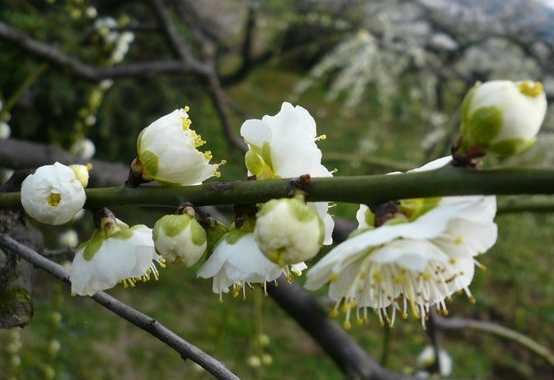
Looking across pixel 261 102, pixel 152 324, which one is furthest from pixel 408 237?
pixel 261 102

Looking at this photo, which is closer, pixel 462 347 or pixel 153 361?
pixel 153 361

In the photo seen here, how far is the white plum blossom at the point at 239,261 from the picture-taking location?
564 millimetres

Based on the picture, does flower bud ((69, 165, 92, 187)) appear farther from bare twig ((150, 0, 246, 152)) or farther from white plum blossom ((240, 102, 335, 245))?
bare twig ((150, 0, 246, 152))

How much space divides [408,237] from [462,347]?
2407mm

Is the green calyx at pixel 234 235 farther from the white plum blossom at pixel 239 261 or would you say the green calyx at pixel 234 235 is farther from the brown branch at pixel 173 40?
the brown branch at pixel 173 40

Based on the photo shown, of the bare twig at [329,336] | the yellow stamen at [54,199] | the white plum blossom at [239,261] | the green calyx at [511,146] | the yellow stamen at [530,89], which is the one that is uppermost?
the yellow stamen at [530,89]

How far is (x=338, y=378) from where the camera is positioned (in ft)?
7.79

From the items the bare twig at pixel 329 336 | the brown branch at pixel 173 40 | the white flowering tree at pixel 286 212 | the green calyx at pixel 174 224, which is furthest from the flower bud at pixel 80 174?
the brown branch at pixel 173 40

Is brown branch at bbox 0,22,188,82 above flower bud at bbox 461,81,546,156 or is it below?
below

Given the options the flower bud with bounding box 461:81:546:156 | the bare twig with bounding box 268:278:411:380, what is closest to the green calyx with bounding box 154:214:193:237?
the flower bud with bounding box 461:81:546:156

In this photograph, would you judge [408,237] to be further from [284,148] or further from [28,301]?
[28,301]

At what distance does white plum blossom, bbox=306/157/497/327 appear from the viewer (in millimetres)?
500

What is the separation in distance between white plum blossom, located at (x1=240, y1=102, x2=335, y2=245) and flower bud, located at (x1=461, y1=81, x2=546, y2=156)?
0.49 ft

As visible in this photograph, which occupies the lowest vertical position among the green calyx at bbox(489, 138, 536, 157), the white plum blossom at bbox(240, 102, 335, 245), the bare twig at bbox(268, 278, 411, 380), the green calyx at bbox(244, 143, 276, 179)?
the bare twig at bbox(268, 278, 411, 380)
